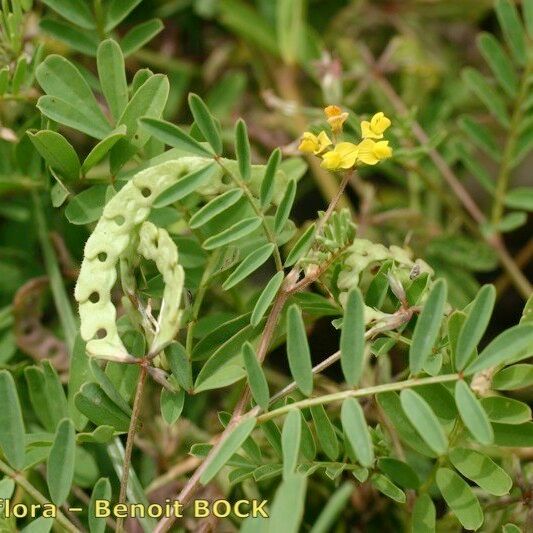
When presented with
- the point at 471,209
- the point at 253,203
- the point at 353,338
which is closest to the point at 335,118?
the point at 253,203

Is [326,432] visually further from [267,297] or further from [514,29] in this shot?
[514,29]

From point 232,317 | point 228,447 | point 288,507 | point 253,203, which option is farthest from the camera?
point 232,317

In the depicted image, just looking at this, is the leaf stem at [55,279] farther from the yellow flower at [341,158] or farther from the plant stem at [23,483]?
the yellow flower at [341,158]

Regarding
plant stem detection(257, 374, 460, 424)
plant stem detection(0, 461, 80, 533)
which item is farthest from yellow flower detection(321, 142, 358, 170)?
plant stem detection(0, 461, 80, 533)

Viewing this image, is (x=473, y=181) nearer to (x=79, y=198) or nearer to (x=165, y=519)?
(x=79, y=198)

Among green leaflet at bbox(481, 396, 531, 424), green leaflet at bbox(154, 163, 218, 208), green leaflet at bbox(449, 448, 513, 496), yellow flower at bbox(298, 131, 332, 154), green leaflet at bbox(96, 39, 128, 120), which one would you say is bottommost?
green leaflet at bbox(449, 448, 513, 496)

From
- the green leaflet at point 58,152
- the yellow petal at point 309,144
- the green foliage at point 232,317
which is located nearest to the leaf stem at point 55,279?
the green foliage at point 232,317

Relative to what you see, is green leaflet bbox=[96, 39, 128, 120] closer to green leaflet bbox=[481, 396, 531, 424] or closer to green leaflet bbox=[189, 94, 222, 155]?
green leaflet bbox=[189, 94, 222, 155]

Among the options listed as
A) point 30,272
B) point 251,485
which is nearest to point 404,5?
point 30,272
